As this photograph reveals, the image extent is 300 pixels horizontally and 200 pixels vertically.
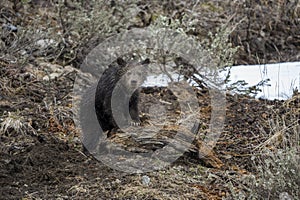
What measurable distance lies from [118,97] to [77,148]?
1.42 ft

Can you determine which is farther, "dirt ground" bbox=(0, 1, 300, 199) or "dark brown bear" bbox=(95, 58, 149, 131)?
"dark brown bear" bbox=(95, 58, 149, 131)

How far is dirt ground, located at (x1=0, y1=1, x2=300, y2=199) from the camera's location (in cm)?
307

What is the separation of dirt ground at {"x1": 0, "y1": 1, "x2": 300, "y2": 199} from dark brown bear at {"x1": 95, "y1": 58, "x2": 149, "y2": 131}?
8.1 inches

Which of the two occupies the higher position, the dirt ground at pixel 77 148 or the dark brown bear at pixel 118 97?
the dark brown bear at pixel 118 97

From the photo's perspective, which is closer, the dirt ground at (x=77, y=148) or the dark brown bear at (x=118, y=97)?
the dirt ground at (x=77, y=148)

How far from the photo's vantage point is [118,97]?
3.61 m

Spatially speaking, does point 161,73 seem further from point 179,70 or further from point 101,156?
point 101,156

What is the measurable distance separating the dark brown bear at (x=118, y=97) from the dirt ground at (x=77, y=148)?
21 centimetres

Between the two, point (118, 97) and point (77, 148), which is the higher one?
point (118, 97)

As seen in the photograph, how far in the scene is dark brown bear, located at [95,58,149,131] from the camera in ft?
11.7

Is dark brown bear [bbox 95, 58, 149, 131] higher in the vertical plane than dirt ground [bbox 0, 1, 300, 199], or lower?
higher

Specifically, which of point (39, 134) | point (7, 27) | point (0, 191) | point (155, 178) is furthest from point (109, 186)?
point (7, 27)

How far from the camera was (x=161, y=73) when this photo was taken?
5.14 meters

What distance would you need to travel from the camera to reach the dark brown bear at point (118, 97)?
3557 millimetres
